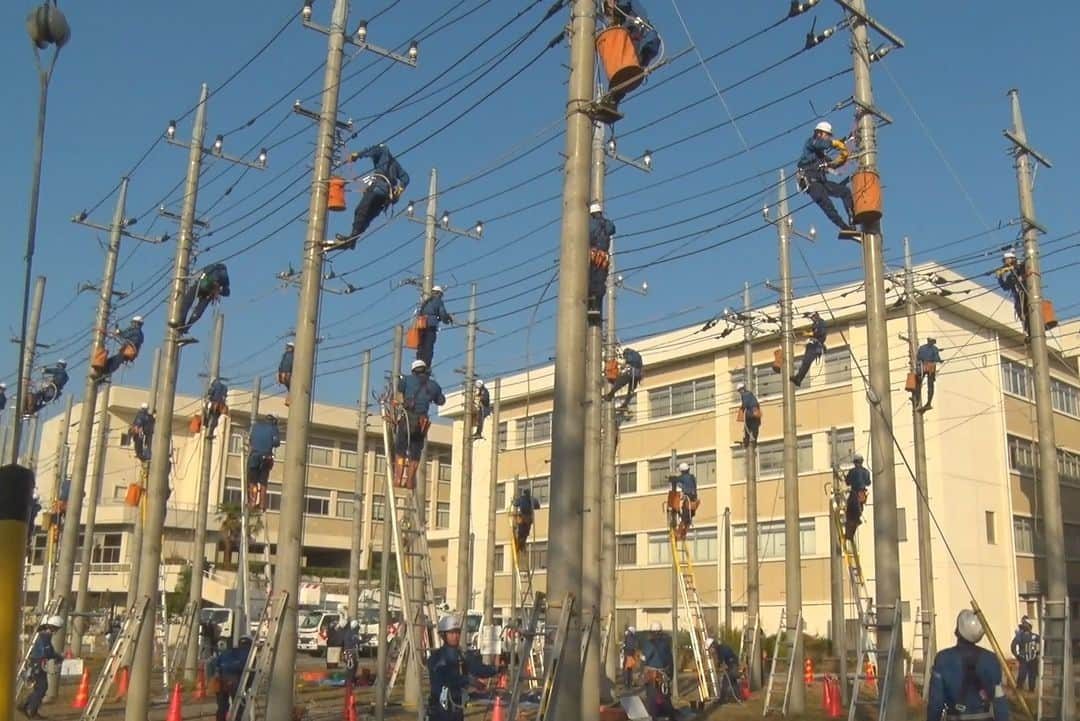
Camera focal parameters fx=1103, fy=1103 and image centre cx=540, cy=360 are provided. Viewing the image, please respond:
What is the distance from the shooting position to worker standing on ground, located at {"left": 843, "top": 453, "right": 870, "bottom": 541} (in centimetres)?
2352

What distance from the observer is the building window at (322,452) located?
73625 mm

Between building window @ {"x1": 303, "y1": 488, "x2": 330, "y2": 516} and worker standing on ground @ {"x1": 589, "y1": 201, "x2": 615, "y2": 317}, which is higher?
building window @ {"x1": 303, "y1": 488, "x2": 330, "y2": 516}

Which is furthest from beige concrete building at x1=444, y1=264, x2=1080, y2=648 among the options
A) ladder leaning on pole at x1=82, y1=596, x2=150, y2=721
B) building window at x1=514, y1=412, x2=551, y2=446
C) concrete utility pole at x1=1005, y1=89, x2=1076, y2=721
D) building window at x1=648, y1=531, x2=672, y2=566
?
ladder leaning on pole at x1=82, y1=596, x2=150, y2=721

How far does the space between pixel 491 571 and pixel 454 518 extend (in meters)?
29.9

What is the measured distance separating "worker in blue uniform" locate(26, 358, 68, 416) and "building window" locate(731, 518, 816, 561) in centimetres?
2582

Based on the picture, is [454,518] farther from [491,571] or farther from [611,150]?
[611,150]

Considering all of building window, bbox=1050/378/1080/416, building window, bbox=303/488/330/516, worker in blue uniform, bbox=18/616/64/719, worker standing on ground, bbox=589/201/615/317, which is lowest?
worker in blue uniform, bbox=18/616/64/719

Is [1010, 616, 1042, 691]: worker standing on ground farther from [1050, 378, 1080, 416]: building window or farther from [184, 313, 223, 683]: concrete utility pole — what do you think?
[1050, 378, 1080, 416]: building window

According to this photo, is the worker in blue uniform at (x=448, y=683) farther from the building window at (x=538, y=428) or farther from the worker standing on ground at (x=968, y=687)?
the building window at (x=538, y=428)

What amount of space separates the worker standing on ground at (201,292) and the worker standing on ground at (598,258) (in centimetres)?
658

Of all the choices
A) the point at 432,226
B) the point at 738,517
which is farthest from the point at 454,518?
the point at 432,226

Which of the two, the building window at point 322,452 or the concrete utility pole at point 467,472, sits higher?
the building window at point 322,452

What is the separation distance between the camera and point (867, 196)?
14.9 m

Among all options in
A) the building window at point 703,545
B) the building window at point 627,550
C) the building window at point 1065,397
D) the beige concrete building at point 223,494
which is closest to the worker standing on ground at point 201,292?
the building window at point 703,545
